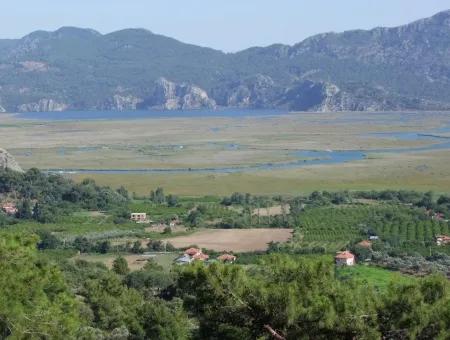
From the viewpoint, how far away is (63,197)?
185 feet

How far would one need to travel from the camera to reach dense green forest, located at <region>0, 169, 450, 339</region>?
11.1 metres

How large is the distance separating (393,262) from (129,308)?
16.3m

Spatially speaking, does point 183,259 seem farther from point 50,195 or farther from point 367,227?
point 50,195

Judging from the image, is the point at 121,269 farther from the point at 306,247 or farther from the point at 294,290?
the point at 294,290

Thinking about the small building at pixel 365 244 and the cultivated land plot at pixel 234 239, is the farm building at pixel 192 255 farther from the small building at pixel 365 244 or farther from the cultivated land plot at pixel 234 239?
the small building at pixel 365 244

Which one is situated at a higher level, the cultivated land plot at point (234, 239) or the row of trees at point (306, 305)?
the row of trees at point (306, 305)

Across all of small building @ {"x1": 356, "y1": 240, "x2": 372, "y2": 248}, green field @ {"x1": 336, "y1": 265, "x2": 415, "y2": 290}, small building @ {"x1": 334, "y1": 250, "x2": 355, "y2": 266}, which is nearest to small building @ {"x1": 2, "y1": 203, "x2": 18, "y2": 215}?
small building @ {"x1": 356, "y1": 240, "x2": 372, "y2": 248}

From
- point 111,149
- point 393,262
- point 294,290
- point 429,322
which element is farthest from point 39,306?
point 111,149

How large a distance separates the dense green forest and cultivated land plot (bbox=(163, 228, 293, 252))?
99cm

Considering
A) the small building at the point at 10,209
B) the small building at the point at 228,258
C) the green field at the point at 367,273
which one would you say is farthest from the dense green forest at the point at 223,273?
the small building at the point at 228,258

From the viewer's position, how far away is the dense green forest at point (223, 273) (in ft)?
36.3

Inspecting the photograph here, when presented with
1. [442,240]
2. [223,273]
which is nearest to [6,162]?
[442,240]

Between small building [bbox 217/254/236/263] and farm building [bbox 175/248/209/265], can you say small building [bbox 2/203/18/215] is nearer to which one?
farm building [bbox 175/248/209/265]

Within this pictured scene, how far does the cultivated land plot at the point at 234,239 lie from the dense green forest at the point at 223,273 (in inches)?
39.1
